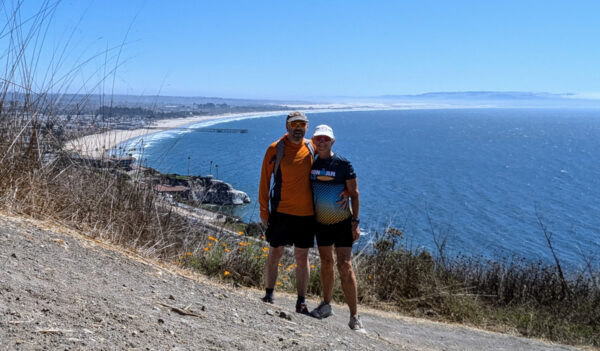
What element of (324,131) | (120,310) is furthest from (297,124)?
(120,310)

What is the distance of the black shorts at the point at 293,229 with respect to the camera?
5.04m

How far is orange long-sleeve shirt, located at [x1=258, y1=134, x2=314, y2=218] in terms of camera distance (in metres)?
4.95

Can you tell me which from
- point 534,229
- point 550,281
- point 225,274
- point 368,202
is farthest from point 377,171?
point 225,274

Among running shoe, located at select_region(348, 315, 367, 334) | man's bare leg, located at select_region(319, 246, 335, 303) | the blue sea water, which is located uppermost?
man's bare leg, located at select_region(319, 246, 335, 303)

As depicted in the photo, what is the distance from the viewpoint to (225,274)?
21.5 ft

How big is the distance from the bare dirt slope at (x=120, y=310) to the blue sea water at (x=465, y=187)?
2545 mm

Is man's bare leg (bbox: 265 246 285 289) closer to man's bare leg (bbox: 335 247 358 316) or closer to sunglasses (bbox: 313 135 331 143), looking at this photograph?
man's bare leg (bbox: 335 247 358 316)

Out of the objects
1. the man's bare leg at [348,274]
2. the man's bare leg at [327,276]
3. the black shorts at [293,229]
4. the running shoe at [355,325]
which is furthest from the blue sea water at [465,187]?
the running shoe at [355,325]

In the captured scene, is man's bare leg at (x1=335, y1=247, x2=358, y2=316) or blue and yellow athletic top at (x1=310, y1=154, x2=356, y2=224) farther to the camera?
man's bare leg at (x1=335, y1=247, x2=358, y2=316)

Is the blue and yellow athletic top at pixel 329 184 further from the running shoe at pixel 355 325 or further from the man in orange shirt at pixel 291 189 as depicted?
the running shoe at pixel 355 325

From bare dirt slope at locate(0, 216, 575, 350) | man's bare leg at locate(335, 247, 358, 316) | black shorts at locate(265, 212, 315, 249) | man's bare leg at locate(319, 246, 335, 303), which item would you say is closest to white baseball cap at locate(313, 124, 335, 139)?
black shorts at locate(265, 212, 315, 249)

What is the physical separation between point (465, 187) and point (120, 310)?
5325cm

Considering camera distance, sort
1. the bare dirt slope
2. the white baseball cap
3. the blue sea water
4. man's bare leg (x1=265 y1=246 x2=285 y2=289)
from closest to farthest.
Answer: the bare dirt slope, the white baseball cap, man's bare leg (x1=265 y1=246 x2=285 y2=289), the blue sea water

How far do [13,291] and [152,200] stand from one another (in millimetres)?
3399
